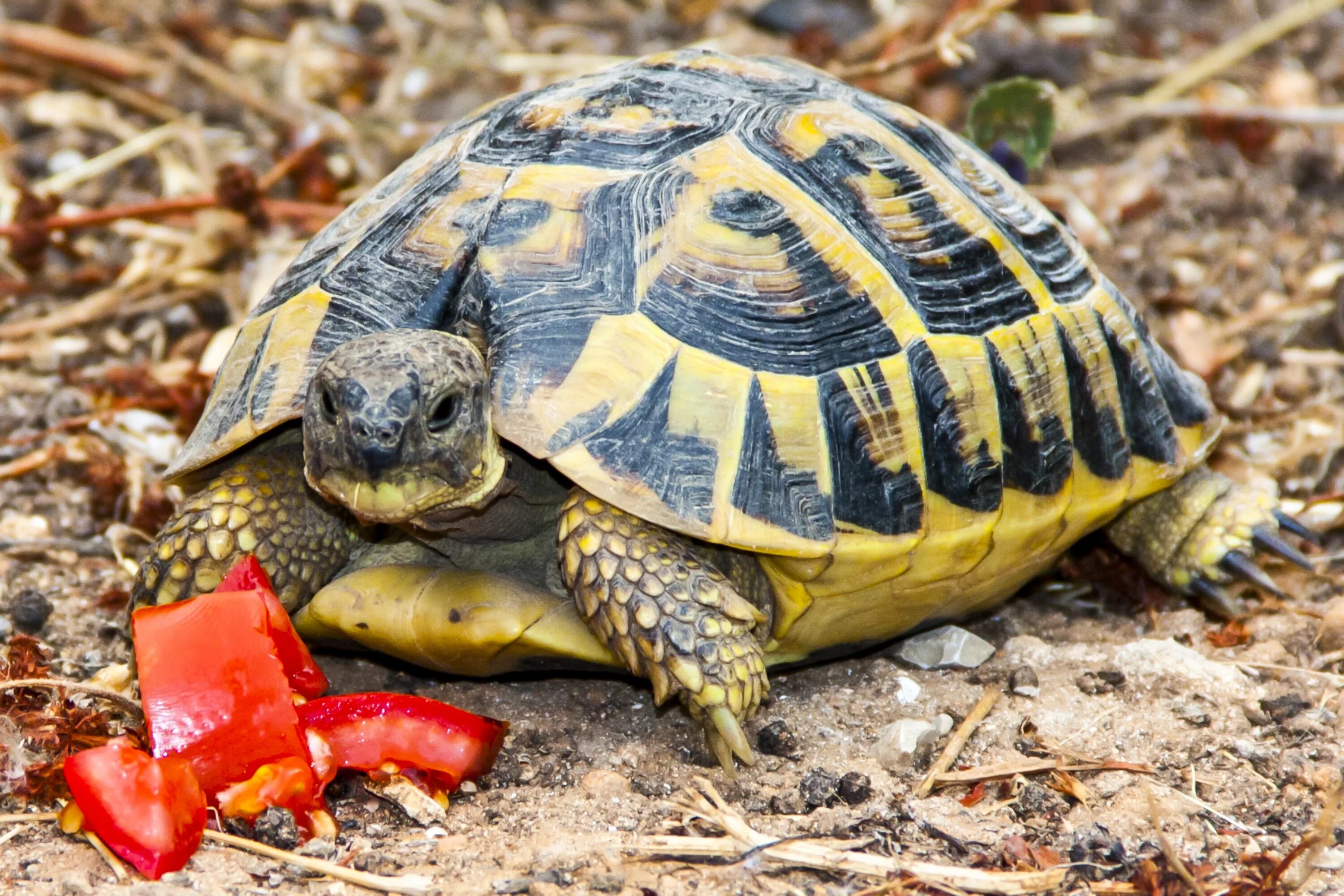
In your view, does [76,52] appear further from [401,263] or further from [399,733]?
[399,733]

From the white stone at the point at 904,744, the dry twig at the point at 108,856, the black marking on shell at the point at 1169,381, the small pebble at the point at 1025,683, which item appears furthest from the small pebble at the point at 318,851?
the black marking on shell at the point at 1169,381

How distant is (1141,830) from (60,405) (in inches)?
135

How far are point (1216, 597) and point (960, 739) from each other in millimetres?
1197

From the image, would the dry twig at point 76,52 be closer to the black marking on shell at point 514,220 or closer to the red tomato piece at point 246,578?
the black marking on shell at point 514,220

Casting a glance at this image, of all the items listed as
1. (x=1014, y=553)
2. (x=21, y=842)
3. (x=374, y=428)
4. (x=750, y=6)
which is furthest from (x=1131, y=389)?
(x=750, y=6)

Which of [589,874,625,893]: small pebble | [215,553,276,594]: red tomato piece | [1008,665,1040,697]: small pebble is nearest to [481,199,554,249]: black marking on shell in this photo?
[215,553,276,594]: red tomato piece

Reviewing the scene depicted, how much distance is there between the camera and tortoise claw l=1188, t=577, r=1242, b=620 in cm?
381

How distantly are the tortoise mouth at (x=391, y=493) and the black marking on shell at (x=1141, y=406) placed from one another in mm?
1781

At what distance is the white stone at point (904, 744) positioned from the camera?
2.96m

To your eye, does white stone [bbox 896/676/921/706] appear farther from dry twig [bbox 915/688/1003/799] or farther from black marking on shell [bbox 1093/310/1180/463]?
black marking on shell [bbox 1093/310/1180/463]

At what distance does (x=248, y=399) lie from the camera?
9.98 feet

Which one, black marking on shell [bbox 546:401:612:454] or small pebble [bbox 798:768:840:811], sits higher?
black marking on shell [bbox 546:401:612:454]

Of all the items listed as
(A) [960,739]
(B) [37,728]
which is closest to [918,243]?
(A) [960,739]

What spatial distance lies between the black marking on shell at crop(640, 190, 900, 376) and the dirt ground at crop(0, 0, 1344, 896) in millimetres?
833
